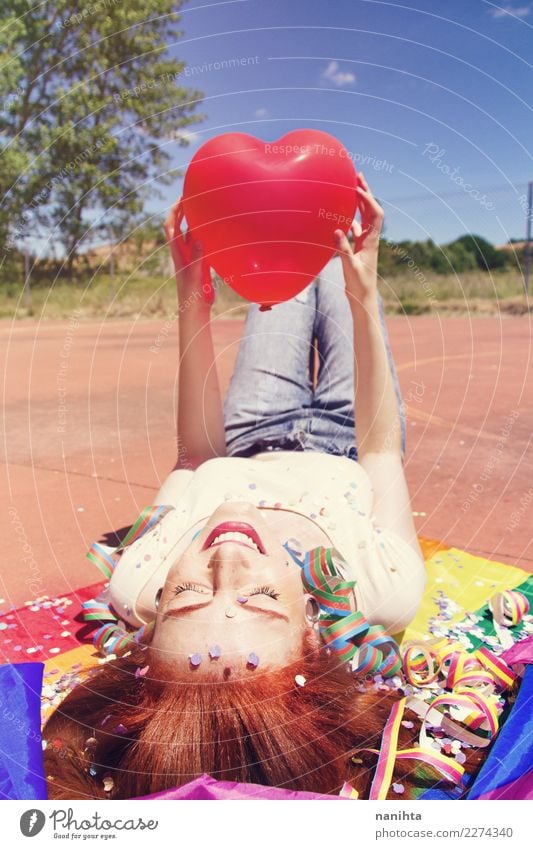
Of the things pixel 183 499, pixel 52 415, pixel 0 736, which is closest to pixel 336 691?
pixel 0 736

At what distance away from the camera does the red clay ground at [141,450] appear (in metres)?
3.36

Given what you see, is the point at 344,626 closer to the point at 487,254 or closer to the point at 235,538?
the point at 235,538

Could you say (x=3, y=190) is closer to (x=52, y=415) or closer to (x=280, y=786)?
(x=52, y=415)

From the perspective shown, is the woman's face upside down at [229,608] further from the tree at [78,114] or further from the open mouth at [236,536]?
the tree at [78,114]

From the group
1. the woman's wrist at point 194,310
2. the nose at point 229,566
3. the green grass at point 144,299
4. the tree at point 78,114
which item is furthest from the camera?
the green grass at point 144,299

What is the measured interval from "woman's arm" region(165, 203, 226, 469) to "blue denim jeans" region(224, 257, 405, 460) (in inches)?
11.8

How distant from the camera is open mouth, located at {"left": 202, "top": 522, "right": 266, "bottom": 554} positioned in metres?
2.04

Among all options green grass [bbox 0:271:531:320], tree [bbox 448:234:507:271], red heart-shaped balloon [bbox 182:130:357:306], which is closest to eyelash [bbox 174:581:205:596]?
red heart-shaped balloon [bbox 182:130:357:306]

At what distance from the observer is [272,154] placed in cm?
234

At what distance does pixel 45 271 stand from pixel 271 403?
1341cm

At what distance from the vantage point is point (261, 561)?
199cm

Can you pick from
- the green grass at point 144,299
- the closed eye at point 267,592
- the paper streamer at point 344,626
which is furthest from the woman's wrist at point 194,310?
the green grass at point 144,299

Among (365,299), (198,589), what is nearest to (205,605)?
(198,589)

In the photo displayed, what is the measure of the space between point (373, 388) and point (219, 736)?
1480 mm
